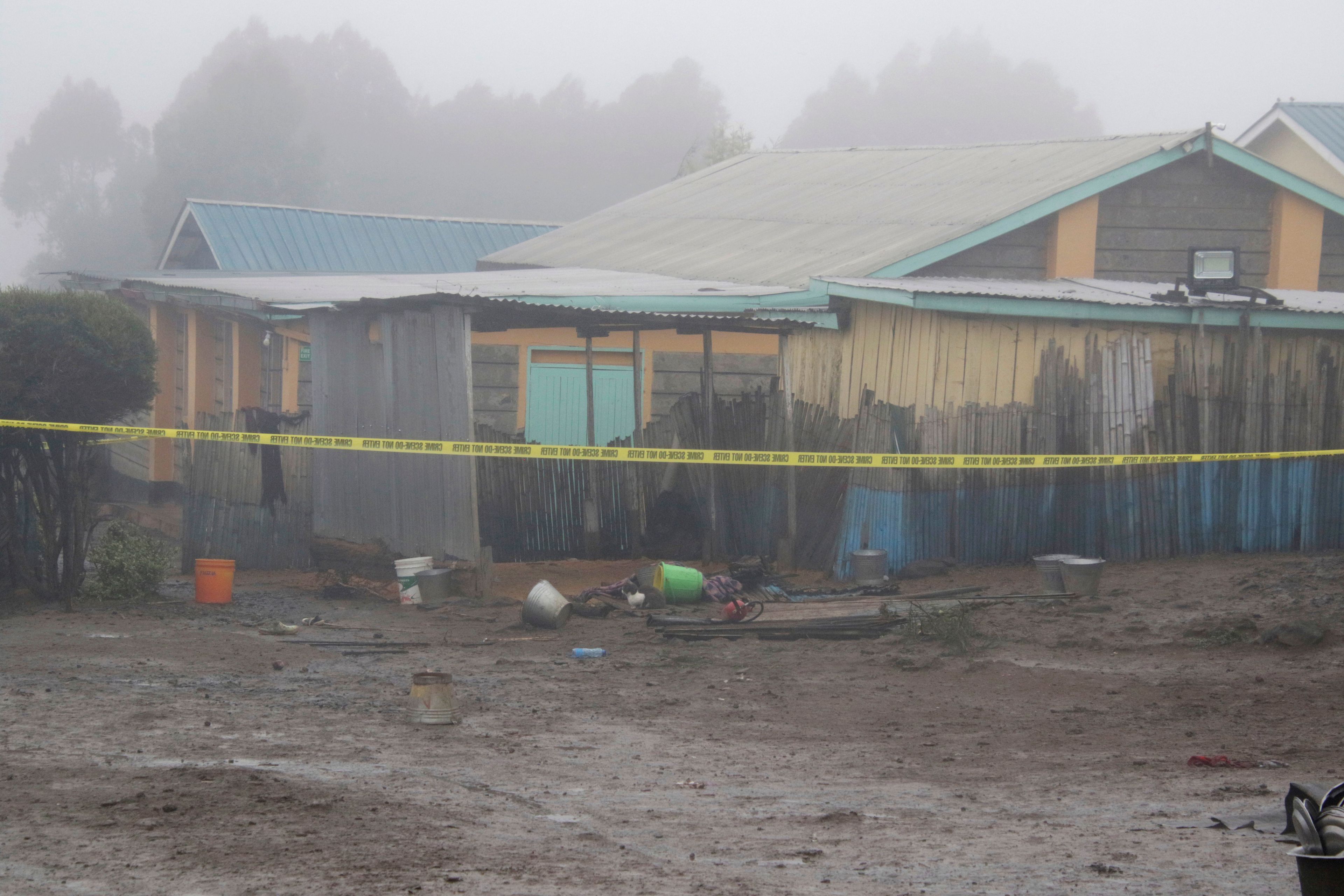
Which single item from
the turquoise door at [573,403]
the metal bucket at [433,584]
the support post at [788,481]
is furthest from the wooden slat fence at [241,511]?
the support post at [788,481]

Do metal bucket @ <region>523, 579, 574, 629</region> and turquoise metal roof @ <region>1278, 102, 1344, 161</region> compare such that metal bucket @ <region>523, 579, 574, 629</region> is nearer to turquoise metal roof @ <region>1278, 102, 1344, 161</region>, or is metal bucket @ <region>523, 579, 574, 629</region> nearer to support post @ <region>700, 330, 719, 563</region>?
support post @ <region>700, 330, 719, 563</region>

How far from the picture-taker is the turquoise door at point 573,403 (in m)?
17.3

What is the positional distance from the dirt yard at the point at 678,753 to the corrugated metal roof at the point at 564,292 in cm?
395

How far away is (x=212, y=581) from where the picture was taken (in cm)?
1179

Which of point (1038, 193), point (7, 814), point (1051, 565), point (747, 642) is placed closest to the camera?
point (7, 814)

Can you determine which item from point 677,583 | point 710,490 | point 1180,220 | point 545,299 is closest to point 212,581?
point 677,583

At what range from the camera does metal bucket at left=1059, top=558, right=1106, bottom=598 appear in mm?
10383

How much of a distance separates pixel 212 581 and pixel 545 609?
10.5 ft

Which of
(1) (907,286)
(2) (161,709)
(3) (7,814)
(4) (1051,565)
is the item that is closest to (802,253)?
(1) (907,286)

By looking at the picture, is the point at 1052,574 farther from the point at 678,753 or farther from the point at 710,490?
the point at 678,753

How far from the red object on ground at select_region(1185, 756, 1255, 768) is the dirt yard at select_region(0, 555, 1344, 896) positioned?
0.08 meters

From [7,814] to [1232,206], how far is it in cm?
1408

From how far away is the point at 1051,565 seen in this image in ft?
35.1

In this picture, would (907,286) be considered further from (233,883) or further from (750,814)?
(233,883)
